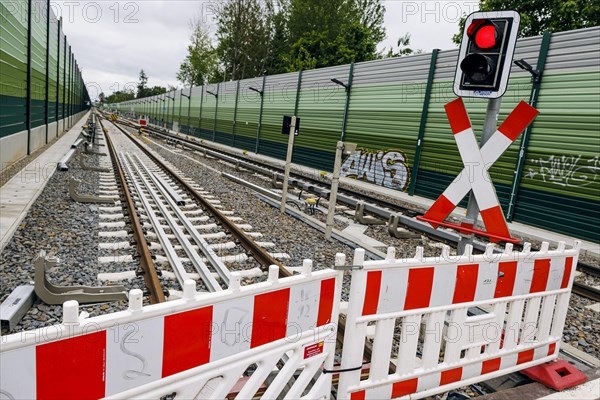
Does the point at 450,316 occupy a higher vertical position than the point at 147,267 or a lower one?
higher

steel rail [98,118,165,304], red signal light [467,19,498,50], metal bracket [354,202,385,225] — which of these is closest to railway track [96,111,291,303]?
steel rail [98,118,165,304]

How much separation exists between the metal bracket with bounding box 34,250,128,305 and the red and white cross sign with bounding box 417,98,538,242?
3370mm

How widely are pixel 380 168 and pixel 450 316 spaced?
14.9 m

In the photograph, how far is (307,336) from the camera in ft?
7.38

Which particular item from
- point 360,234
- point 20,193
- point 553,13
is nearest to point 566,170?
point 360,234

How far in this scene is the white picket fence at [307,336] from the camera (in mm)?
1515

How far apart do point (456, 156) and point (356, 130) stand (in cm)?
604

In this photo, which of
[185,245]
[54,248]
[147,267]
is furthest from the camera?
[185,245]

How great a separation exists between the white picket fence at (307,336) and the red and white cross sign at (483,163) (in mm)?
434

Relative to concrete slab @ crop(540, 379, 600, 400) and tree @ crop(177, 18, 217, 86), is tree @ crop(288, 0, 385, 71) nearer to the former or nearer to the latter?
tree @ crop(177, 18, 217, 86)

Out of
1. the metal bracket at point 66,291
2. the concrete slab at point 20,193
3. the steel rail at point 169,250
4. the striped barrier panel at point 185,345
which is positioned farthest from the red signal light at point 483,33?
the concrete slab at point 20,193

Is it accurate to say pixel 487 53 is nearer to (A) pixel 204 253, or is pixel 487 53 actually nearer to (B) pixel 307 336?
(B) pixel 307 336

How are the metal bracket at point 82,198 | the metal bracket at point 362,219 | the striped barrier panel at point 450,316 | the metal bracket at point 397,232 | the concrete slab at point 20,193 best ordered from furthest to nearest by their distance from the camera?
the metal bracket at point 362,219 → the metal bracket at point 82,198 → the metal bracket at point 397,232 → the concrete slab at point 20,193 → the striped barrier panel at point 450,316

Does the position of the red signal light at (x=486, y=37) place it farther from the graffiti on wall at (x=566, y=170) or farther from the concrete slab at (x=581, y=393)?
the graffiti on wall at (x=566, y=170)
